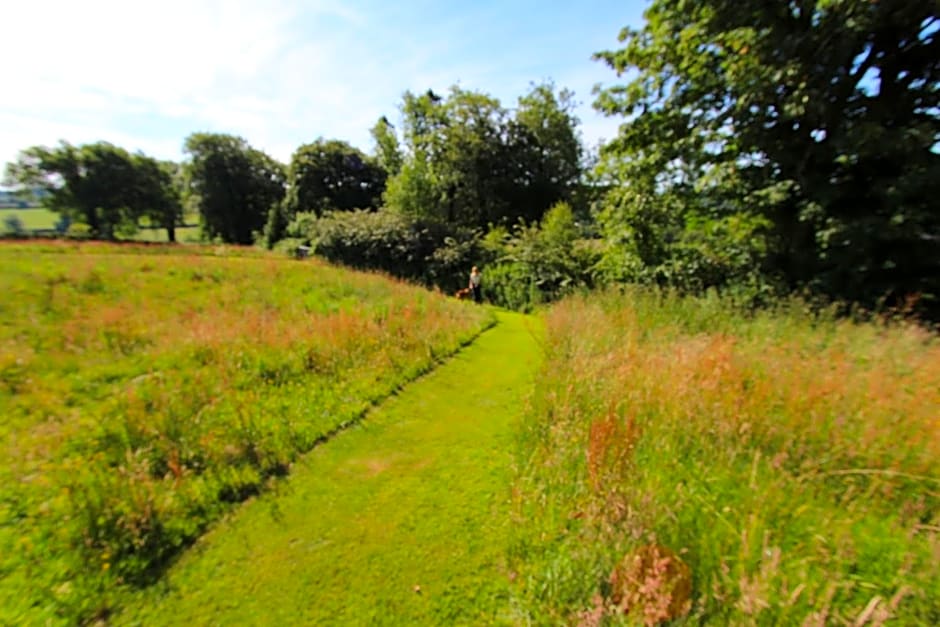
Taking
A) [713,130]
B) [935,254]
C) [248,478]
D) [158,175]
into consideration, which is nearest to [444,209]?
[713,130]

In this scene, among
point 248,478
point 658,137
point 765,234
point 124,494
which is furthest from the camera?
point 658,137

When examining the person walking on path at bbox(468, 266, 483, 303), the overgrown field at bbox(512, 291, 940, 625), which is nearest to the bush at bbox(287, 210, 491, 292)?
the person walking on path at bbox(468, 266, 483, 303)

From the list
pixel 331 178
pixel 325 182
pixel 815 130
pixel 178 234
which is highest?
pixel 331 178

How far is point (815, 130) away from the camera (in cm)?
701

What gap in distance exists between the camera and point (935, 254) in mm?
6105

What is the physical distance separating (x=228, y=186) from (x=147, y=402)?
4178 centimetres

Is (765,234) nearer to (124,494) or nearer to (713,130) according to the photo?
(713,130)

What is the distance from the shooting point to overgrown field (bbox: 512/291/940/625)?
5.81 ft

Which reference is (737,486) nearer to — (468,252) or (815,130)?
(815,130)

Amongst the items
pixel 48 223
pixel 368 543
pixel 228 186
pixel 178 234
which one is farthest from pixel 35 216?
pixel 368 543

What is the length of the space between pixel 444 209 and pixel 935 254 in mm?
20437

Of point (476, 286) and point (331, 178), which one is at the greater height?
point (331, 178)

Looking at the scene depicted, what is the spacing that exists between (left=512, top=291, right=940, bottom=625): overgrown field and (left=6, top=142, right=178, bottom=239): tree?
44.0 metres

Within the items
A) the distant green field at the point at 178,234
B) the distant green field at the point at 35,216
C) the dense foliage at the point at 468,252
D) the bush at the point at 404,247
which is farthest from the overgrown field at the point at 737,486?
the distant green field at the point at 35,216
